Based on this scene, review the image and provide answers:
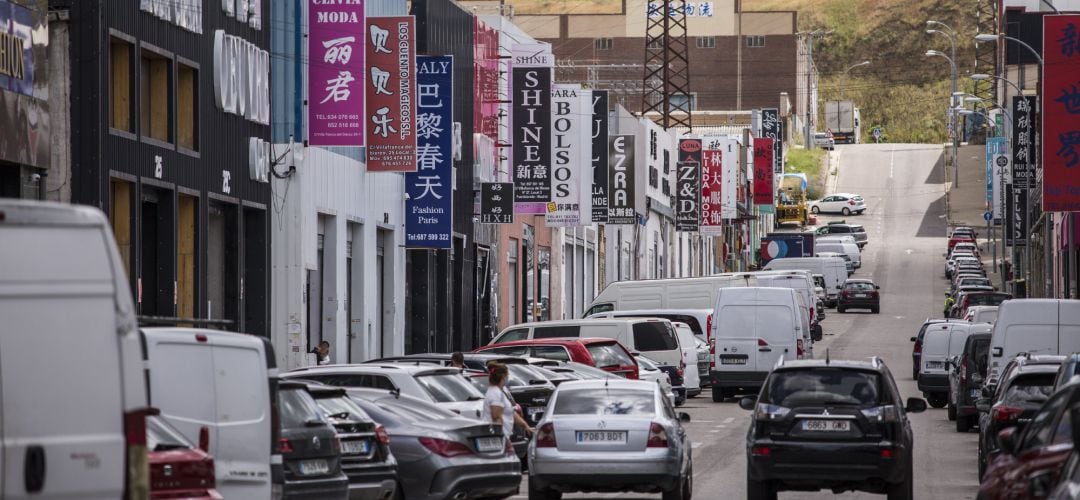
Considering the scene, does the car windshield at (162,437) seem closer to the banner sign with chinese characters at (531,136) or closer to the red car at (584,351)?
the red car at (584,351)

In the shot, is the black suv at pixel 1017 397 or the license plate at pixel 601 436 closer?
the license plate at pixel 601 436

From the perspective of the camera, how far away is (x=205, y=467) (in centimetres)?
1180

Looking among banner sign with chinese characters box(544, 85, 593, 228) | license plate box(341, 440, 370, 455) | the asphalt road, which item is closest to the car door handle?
license plate box(341, 440, 370, 455)

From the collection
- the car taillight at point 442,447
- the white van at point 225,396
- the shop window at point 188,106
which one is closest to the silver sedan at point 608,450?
the car taillight at point 442,447

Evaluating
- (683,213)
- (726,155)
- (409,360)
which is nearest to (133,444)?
(409,360)

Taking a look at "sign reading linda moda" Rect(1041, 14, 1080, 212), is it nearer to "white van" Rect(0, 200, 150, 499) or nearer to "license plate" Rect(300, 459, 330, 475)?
"license plate" Rect(300, 459, 330, 475)

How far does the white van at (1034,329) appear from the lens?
27.4 metres

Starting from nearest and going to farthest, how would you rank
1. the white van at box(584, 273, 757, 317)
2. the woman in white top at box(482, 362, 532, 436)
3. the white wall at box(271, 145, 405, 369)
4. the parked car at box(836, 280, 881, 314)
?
the woman in white top at box(482, 362, 532, 436) < the white wall at box(271, 145, 405, 369) < the white van at box(584, 273, 757, 317) < the parked car at box(836, 280, 881, 314)

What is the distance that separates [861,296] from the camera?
74812mm

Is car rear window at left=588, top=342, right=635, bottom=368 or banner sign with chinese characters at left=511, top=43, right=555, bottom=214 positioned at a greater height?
banner sign with chinese characters at left=511, top=43, right=555, bottom=214

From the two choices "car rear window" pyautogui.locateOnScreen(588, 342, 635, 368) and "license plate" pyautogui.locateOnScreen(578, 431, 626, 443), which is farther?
"car rear window" pyautogui.locateOnScreen(588, 342, 635, 368)

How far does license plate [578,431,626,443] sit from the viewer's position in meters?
18.1

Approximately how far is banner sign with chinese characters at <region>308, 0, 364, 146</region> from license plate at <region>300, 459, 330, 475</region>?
18092mm

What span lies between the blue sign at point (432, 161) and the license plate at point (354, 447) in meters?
22.0
